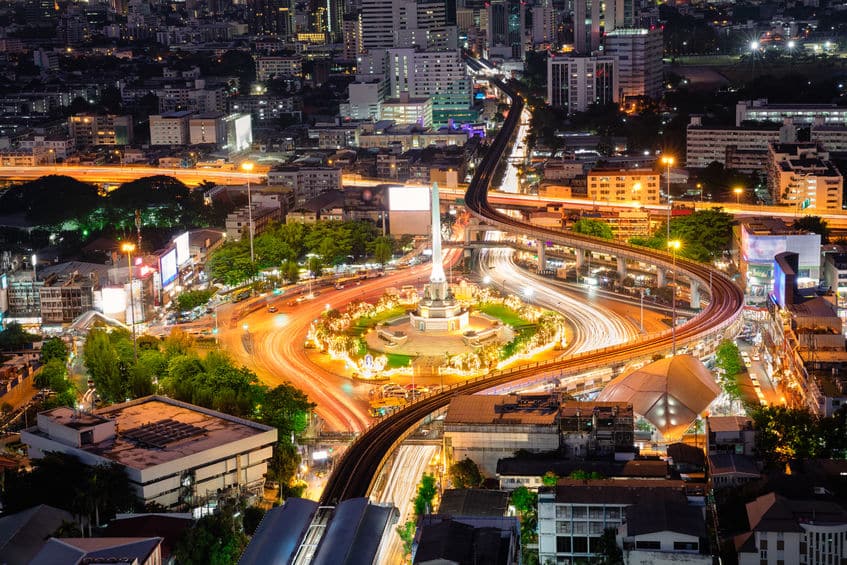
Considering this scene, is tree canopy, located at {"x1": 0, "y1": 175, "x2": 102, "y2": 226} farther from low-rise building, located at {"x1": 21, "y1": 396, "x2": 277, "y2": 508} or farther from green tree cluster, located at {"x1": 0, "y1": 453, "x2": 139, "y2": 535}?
green tree cluster, located at {"x1": 0, "y1": 453, "x2": 139, "y2": 535}

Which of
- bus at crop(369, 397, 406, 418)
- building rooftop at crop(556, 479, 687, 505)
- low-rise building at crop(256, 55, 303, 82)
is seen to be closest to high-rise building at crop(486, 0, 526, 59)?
low-rise building at crop(256, 55, 303, 82)

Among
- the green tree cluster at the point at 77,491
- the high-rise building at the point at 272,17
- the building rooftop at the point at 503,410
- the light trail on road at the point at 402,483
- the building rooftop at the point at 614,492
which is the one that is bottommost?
the light trail on road at the point at 402,483

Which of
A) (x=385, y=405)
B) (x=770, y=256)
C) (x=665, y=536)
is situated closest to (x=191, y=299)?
(x=385, y=405)

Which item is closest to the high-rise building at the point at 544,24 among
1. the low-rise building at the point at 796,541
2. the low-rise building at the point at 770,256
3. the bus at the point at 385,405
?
the low-rise building at the point at 770,256

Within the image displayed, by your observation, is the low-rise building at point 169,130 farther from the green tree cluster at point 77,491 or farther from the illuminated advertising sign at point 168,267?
the green tree cluster at point 77,491

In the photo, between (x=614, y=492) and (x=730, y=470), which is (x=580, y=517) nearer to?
(x=614, y=492)

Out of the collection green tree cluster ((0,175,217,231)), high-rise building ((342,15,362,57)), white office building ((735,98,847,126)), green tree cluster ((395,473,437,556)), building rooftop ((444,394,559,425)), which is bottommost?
green tree cluster ((395,473,437,556))
